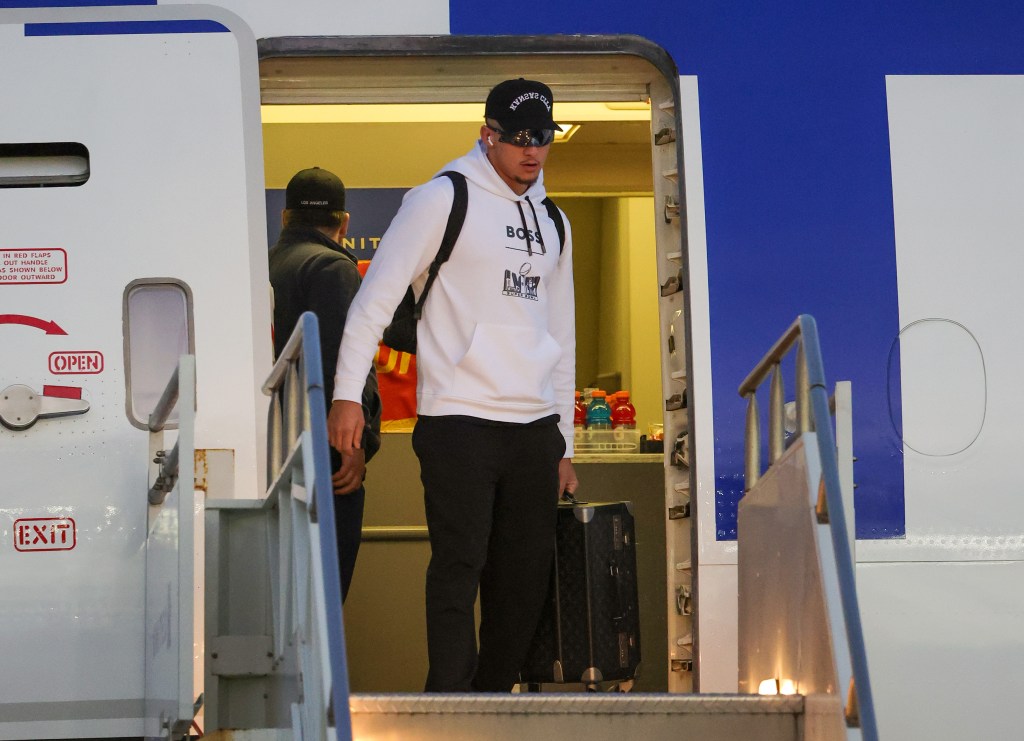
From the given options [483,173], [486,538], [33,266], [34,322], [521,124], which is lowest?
[486,538]

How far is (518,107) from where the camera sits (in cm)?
358

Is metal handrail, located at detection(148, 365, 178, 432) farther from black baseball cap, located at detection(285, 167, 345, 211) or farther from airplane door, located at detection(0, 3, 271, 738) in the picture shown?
black baseball cap, located at detection(285, 167, 345, 211)

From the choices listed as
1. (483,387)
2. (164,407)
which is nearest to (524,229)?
(483,387)

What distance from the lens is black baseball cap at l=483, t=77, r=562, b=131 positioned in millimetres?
3582

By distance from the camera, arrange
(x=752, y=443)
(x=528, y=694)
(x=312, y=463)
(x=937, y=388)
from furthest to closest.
→ (x=937, y=388), (x=752, y=443), (x=528, y=694), (x=312, y=463)

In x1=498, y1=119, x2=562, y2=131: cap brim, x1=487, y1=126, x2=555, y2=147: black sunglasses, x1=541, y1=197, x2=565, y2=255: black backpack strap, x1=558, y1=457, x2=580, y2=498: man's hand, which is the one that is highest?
x1=498, y1=119, x2=562, y2=131: cap brim

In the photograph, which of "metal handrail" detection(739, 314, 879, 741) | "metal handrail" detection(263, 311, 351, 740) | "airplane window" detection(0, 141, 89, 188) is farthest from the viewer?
"airplane window" detection(0, 141, 89, 188)

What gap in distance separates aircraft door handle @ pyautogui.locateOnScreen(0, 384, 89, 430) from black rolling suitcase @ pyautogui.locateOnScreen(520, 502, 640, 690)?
54.4 inches

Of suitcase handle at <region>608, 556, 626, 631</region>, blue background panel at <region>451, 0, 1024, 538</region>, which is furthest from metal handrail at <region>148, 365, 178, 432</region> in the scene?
blue background panel at <region>451, 0, 1024, 538</region>

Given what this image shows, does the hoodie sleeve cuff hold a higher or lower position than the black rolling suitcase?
higher

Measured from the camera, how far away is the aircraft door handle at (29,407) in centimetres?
387

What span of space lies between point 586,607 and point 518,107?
4.47 feet

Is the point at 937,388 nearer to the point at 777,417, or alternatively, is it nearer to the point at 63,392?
the point at 777,417

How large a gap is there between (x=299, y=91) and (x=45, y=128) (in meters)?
0.76
